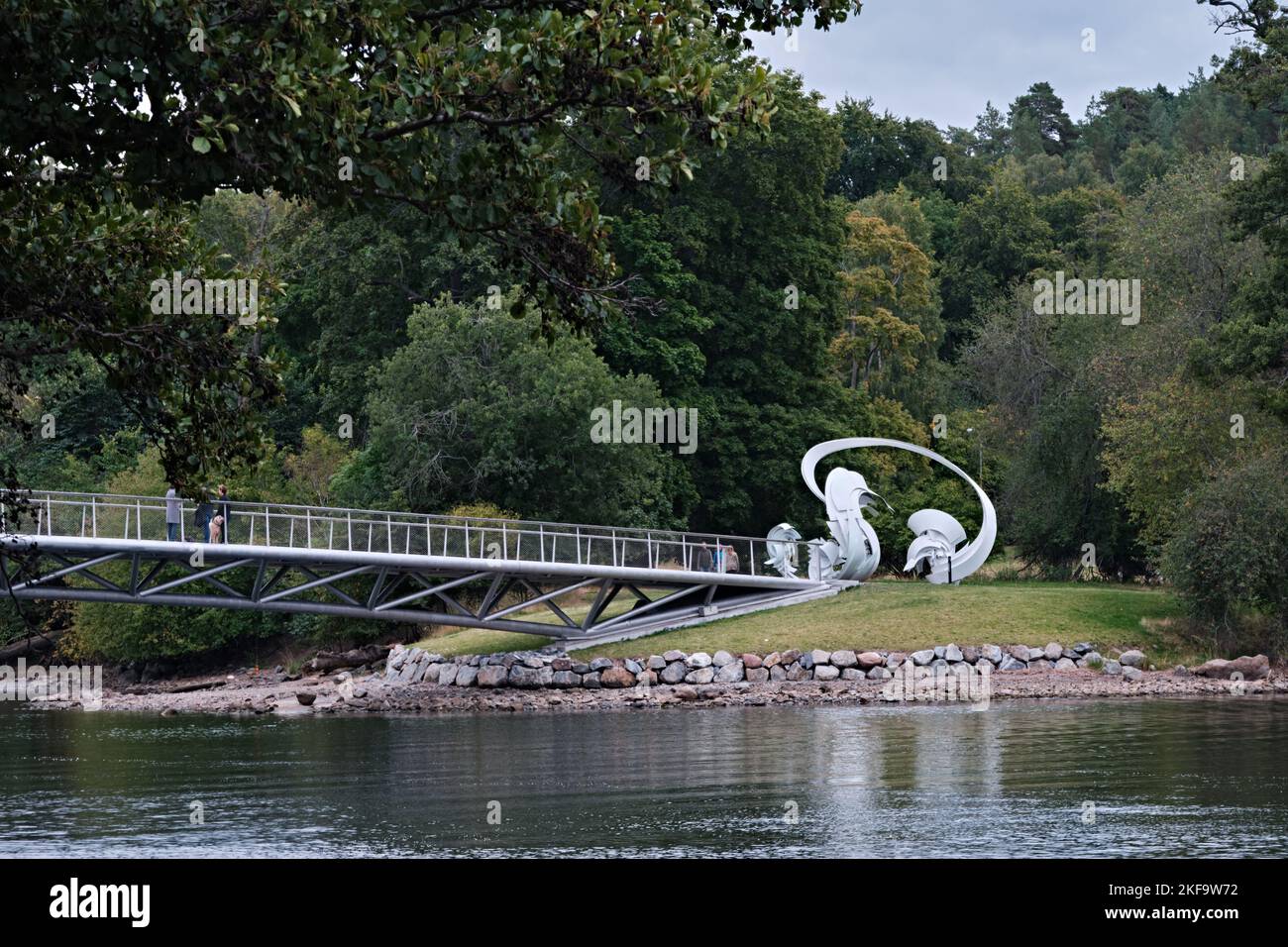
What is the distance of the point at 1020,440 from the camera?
6406 centimetres

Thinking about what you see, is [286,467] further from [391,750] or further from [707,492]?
[391,750]

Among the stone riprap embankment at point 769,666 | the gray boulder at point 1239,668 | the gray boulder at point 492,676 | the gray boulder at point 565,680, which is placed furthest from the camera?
the gray boulder at point 492,676

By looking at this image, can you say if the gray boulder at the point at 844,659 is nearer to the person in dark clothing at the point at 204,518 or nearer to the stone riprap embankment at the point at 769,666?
the stone riprap embankment at the point at 769,666

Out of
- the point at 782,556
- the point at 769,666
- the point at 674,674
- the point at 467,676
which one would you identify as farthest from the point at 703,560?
the point at 467,676

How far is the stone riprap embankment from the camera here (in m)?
Result: 44.2

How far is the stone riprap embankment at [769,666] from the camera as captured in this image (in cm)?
4422

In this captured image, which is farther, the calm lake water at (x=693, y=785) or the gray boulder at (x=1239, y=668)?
the gray boulder at (x=1239, y=668)

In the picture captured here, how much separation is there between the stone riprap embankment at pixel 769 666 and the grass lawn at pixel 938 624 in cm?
56

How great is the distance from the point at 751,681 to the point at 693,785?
19.9 metres

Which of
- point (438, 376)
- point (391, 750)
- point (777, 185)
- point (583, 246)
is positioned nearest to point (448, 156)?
point (583, 246)

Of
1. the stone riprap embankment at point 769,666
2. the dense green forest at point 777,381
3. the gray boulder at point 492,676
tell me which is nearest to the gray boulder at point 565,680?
the stone riprap embankment at point 769,666

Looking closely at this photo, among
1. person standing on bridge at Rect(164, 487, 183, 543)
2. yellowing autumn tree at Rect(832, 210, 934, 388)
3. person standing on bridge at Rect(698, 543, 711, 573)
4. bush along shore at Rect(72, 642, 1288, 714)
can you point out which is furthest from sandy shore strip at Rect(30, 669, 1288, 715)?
yellowing autumn tree at Rect(832, 210, 934, 388)

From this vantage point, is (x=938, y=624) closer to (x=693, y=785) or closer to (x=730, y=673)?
(x=730, y=673)

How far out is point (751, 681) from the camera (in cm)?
4544
